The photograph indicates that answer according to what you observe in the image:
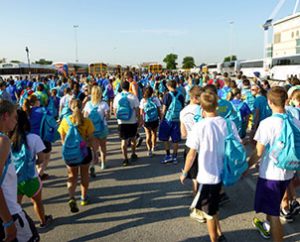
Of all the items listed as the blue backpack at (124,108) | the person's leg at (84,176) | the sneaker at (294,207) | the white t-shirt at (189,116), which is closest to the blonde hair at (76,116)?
the person's leg at (84,176)

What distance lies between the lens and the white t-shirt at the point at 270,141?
3045 millimetres

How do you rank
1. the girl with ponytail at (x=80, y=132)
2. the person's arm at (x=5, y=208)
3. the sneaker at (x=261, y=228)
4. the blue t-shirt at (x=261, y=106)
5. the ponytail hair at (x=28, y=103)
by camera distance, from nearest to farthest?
1. the person's arm at (x=5, y=208)
2. the sneaker at (x=261, y=228)
3. the girl with ponytail at (x=80, y=132)
4. the ponytail hair at (x=28, y=103)
5. the blue t-shirt at (x=261, y=106)

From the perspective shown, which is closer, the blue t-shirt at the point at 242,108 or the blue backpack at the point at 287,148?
the blue backpack at the point at 287,148

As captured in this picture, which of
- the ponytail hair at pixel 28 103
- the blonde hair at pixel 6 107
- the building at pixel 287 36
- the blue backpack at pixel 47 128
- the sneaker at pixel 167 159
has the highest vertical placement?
the building at pixel 287 36

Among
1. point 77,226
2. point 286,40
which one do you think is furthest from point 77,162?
point 286,40

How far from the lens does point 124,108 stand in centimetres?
643

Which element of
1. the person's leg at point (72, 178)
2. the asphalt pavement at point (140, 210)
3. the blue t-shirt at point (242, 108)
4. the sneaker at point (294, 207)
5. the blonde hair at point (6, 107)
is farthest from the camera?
the blue t-shirt at point (242, 108)

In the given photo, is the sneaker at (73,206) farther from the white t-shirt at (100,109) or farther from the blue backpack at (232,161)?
the blue backpack at (232,161)

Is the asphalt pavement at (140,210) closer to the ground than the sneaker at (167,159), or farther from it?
closer to the ground

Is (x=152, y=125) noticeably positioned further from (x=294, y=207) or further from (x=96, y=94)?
(x=294, y=207)

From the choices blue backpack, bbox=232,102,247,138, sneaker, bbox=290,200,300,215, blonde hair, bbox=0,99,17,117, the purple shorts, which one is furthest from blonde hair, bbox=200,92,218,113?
blue backpack, bbox=232,102,247,138

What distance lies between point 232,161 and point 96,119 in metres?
3.57

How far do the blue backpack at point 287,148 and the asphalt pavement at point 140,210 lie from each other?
122cm

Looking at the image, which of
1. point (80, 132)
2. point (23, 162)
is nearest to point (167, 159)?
point (80, 132)
